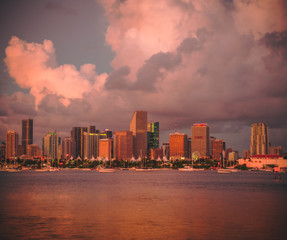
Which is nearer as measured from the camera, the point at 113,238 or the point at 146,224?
the point at 113,238

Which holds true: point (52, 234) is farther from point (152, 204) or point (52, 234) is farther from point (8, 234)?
point (152, 204)

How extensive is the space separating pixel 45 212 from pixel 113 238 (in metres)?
29.3

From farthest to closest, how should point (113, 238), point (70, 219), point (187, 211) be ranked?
point (187, 211), point (70, 219), point (113, 238)

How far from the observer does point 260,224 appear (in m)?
63.2

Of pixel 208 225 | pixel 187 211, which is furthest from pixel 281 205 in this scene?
pixel 208 225

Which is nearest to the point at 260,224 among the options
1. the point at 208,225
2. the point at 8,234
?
the point at 208,225

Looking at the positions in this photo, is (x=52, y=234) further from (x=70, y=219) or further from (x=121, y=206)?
(x=121, y=206)

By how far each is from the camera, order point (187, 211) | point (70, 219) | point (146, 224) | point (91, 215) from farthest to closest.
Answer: point (187, 211), point (91, 215), point (70, 219), point (146, 224)

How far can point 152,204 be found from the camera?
91.2 metres

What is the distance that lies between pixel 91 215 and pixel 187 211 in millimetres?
19722

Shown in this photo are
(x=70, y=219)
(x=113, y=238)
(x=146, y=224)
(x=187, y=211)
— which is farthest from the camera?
(x=187, y=211)

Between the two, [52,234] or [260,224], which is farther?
[260,224]

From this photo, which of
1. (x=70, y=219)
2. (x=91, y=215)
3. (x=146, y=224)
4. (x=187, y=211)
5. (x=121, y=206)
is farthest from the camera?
(x=121, y=206)

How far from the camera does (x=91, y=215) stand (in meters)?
71.8
